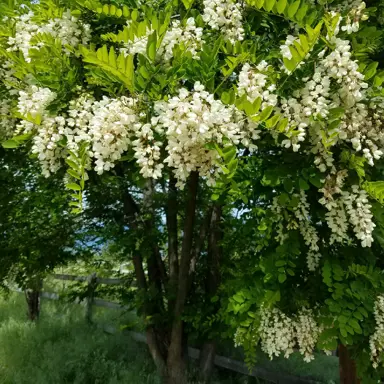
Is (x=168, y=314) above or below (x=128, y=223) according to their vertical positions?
below

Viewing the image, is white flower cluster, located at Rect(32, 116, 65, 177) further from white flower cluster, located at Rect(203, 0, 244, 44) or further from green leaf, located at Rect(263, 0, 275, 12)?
green leaf, located at Rect(263, 0, 275, 12)

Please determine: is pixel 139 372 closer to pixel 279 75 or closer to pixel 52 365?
pixel 52 365

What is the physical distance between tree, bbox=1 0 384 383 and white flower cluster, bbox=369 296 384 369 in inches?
0.4

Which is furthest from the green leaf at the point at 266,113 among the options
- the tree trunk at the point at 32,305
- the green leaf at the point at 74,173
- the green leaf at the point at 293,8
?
the tree trunk at the point at 32,305

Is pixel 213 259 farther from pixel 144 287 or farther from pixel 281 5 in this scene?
pixel 281 5

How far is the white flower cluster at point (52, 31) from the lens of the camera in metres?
2.39

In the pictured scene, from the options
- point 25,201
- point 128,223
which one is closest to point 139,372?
point 128,223

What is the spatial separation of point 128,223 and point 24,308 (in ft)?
18.5

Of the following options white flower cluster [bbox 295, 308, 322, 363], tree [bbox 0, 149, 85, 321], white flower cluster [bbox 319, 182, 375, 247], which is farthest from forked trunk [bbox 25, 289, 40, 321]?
white flower cluster [bbox 319, 182, 375, 247]

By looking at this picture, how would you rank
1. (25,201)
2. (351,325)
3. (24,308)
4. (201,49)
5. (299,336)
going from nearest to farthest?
(201,49) → (351,325) → (299,336) → (25,201) → (24,308)

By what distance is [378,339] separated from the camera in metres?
2.67

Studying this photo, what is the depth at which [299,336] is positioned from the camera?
2.97 m

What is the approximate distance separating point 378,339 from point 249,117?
153 cm

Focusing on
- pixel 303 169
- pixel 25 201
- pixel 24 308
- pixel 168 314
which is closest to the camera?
pixel 303 169
